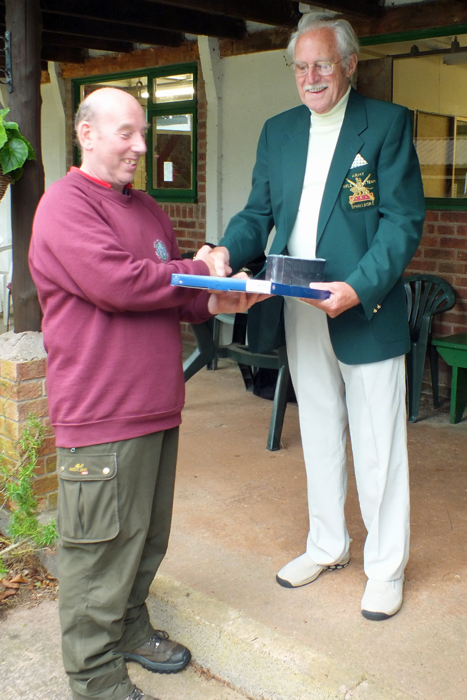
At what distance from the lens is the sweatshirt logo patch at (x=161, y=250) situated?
7.07 feet

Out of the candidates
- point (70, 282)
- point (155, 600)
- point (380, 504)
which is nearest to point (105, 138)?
point (70, 282)

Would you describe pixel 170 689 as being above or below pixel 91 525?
below

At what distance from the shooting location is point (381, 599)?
8.63 ft

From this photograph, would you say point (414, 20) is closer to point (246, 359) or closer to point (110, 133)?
point (246, 359)

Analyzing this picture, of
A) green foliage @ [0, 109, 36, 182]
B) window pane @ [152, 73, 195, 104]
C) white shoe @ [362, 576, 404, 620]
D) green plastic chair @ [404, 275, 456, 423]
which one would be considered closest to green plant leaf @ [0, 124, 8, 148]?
green foliage @ [0, 109, 36, 182]

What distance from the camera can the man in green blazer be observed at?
239cm

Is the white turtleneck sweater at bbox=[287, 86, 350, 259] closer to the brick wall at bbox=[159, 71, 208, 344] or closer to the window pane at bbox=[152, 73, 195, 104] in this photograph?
Result: the brick wall at bbox=[159, 71, 208, 344]

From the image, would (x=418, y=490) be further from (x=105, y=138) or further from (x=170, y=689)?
(x=105, y=138)

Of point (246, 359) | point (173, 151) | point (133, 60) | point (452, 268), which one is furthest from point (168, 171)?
point (246, 359)

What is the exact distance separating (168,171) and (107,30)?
1567 mm

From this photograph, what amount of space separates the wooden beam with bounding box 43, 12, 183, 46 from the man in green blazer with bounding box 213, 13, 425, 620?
4366 mm

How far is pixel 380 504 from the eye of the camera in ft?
8.60

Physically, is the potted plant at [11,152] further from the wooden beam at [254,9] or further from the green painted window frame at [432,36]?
the green painted window frame at [432,36]

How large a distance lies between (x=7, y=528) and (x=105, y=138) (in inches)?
83.3
